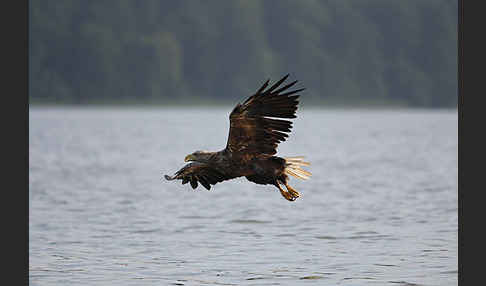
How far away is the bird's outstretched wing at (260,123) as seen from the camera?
418 inches

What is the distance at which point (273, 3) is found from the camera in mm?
97250

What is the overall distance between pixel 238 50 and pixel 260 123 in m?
80.4

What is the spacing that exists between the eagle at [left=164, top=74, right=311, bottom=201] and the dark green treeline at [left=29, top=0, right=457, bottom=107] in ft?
238

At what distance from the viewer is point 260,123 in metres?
10.7

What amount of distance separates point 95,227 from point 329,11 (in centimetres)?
8370

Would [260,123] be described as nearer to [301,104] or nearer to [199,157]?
[199,157]

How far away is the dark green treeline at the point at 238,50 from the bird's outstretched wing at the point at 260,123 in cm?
7291

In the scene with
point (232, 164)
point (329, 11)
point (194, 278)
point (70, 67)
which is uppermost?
point (329, 11)

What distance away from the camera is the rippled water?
38.5ft

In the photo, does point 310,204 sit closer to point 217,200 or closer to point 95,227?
point 217,200

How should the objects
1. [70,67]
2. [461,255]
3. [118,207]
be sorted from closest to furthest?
[461,255] → [118,207] → [70,67]

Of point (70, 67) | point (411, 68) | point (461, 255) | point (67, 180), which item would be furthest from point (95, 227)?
point (411, 68)

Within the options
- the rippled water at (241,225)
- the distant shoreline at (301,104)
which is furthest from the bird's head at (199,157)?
the distant shoreline at (301,104)

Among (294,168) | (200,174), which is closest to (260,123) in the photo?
(294,168)
